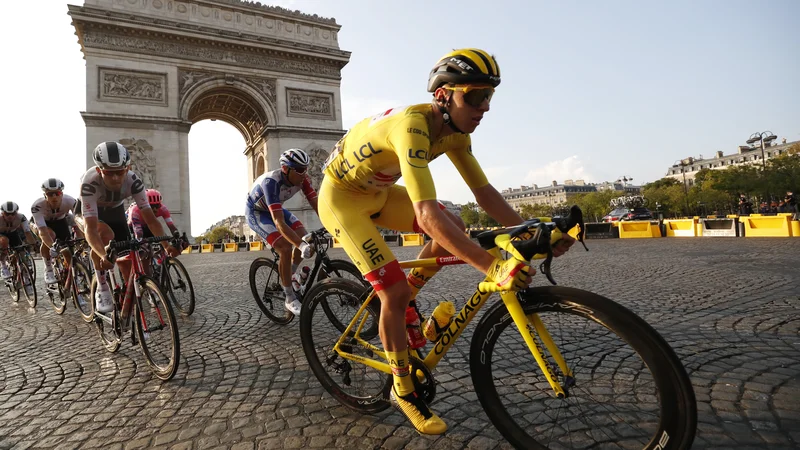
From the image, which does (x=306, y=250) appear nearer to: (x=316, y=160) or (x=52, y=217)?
(x=52, y=217)

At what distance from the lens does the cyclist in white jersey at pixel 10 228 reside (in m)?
7.93

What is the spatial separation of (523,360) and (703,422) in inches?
37.0

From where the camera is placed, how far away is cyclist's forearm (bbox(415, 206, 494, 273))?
5.77ft

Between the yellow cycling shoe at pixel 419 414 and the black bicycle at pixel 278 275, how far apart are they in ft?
6.64

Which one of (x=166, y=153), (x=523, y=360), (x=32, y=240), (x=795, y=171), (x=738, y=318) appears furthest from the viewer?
(x=795, y=171)

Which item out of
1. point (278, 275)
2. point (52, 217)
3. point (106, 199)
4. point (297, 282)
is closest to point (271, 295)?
point (278, 275)

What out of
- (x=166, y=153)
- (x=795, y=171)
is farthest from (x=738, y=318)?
(x=795, y=171)

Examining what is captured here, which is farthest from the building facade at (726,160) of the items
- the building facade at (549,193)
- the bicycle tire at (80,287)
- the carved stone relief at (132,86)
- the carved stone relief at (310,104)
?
the bicycle tire at (80,287)

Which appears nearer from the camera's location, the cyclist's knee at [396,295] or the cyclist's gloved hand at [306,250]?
the cyclist's knee at [396,295]

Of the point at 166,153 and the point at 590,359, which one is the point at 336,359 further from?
the point at 166,153

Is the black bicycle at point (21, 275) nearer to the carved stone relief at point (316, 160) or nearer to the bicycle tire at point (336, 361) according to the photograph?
the bicycle tire at point (336, 361)

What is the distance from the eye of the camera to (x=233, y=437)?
2.19 metres

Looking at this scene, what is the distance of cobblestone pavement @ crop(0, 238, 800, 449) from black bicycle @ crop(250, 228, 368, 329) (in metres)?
0.20

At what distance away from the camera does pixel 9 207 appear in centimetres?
793
